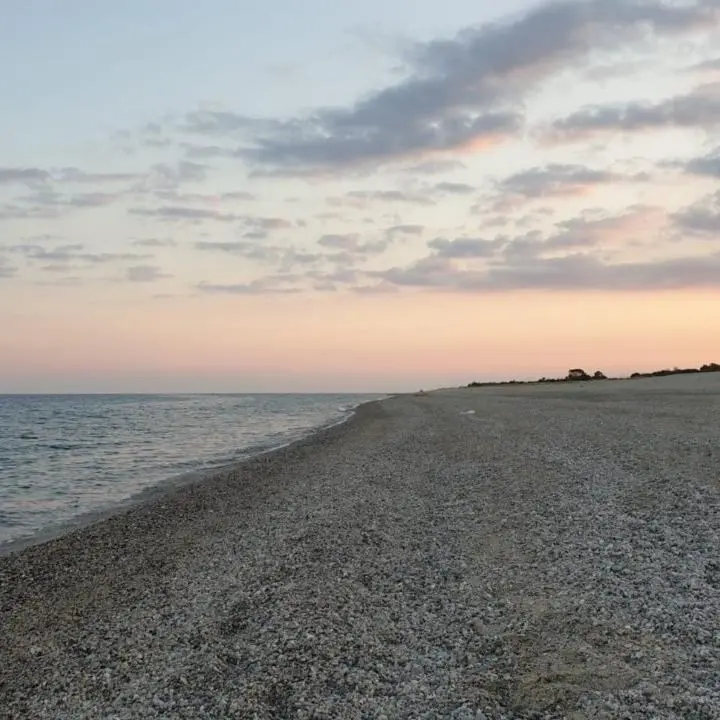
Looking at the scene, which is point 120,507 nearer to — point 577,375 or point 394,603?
point 394,603

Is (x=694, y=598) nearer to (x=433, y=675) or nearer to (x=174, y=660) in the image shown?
(x=433, y=675)

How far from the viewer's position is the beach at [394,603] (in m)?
6.53

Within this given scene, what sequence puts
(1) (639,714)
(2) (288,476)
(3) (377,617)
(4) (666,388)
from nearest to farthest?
(1) (639,714) → (3) (377,617) → (2) (288,476) → (4) (666,388)

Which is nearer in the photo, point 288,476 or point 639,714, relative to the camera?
point 639,714

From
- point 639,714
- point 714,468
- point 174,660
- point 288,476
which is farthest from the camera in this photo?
point 288,476

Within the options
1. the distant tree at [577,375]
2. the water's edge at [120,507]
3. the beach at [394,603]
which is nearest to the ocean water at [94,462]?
the water's edge at [120,507]

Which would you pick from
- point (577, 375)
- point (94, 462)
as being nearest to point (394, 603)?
point (94, 462)

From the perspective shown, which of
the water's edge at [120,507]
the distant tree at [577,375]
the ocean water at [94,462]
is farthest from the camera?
the distant tree at [577,375]

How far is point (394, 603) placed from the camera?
8922 millimetres

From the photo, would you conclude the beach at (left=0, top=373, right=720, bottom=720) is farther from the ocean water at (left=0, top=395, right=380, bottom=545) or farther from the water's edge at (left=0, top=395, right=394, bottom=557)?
the ocean water at (left=0, top=395, right=380, bottom=545)

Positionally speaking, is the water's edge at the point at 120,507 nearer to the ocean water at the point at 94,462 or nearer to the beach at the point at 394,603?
the ocean water at the point at 94,462

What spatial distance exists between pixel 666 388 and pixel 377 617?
47.8 meters

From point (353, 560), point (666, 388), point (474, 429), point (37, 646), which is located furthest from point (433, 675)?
point (666, 388)

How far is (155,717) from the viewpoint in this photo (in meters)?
6.52
